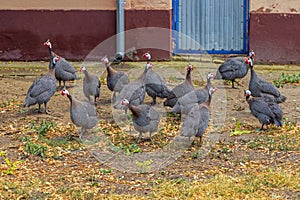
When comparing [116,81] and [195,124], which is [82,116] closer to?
[195,124]

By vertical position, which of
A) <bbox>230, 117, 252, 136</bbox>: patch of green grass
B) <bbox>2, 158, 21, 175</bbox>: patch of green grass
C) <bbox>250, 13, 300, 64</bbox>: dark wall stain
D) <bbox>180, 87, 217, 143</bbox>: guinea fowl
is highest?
<bbox>250, 13, 300, 64</bbox>: dark wall stain

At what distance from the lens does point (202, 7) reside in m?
13.1

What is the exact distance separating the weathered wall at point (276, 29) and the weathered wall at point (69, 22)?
70.4 inches

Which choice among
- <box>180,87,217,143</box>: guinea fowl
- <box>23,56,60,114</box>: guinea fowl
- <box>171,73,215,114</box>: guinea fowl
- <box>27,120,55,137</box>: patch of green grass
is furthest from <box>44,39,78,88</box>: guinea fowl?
<box>180,87,217,143</box>: guinea fowl

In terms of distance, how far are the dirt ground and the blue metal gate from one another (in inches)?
54.9

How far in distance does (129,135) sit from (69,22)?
5.56m

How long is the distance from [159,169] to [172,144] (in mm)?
926

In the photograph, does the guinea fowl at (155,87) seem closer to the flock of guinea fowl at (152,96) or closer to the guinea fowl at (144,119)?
the flock of guinea fowl at (152,96)

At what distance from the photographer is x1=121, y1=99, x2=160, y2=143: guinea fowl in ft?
24.9

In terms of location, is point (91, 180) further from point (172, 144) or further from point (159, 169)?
point (172, 144)

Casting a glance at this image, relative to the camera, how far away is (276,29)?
12680 mm

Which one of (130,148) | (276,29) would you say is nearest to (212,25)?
(276,29)

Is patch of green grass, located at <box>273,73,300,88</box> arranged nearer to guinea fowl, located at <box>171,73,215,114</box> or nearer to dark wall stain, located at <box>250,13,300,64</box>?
dark wall stain, located at <box>250,13,300,64</box>

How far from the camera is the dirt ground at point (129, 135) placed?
6484mm
